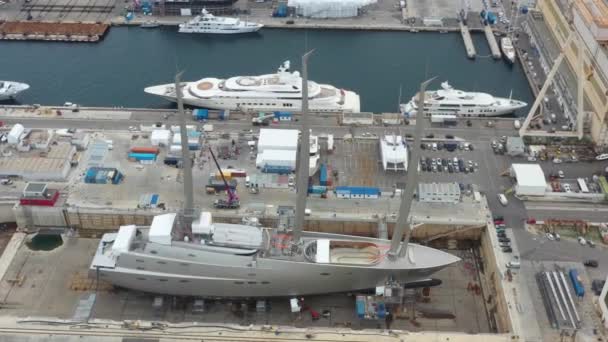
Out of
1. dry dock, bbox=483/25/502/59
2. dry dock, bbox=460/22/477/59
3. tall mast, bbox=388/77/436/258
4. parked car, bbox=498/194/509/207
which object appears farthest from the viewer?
dry dock, bbox=460/22/477/59

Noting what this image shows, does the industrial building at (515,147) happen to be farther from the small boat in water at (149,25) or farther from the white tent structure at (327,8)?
the small boat in water at (149,25)

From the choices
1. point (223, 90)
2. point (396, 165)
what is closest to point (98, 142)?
point (223, 90)

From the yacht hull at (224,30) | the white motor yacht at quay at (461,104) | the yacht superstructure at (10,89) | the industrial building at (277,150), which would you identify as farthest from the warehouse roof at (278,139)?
the yacht superstructure at (10,89)

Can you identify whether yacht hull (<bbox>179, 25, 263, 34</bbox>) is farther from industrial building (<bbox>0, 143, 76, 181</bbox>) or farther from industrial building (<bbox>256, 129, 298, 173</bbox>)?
industrial building (<bbox>0, 143, 76, 181</bbox>)

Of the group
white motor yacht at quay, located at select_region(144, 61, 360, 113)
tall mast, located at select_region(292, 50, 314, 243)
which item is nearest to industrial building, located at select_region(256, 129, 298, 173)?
white motor yacht at quay, located at select_region(144, 61, 360, 113)

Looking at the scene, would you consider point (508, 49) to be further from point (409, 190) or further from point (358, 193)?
point (409, 190)

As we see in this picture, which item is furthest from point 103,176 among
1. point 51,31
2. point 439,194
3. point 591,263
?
point 591,263

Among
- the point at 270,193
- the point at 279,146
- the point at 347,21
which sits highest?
the point at 347,21

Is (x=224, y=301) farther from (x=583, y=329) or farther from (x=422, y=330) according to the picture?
(x=583, y=329)
